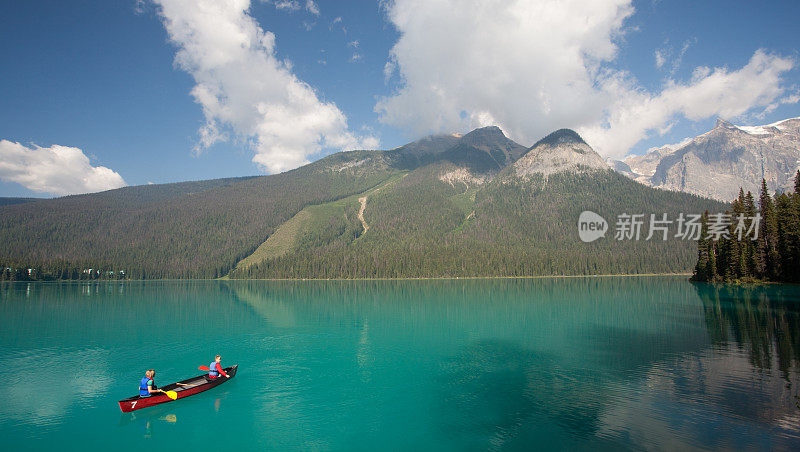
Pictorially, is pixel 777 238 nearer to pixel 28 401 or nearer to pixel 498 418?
pixel 498 418

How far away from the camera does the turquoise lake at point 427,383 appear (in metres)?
21.0

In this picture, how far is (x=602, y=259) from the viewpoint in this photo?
189 meters

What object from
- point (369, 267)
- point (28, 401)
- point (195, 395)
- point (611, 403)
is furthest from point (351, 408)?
point (369, 267)

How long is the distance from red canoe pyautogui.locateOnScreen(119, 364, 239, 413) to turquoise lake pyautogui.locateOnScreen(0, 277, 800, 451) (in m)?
0.59

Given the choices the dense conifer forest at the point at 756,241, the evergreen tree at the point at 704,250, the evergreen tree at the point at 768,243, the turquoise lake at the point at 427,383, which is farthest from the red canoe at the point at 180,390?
the evergreen tree at the point at 704,250

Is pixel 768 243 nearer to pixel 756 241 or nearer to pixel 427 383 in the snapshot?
pixel 756 241

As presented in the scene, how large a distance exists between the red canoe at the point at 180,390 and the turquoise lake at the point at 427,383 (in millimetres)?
594

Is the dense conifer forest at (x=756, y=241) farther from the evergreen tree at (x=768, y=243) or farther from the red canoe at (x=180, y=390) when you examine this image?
the red canoe at (x=180, y=390)

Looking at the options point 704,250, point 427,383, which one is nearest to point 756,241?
point 704,250

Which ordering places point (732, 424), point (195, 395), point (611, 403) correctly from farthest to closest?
point (195, 395) → point (611, 403) → point (732, 424)

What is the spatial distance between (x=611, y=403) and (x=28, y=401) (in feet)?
132

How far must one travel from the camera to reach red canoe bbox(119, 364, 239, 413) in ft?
83.7

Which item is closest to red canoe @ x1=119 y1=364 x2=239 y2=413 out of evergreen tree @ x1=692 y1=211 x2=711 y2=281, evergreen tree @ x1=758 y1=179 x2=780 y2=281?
evergreen tree @ x1=758 y1=179 x2=780 y2=281

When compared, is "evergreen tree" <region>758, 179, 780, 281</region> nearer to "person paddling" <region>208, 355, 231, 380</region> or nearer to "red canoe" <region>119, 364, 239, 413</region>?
"person paddling" <region>208, 355, 231, 380</region>
